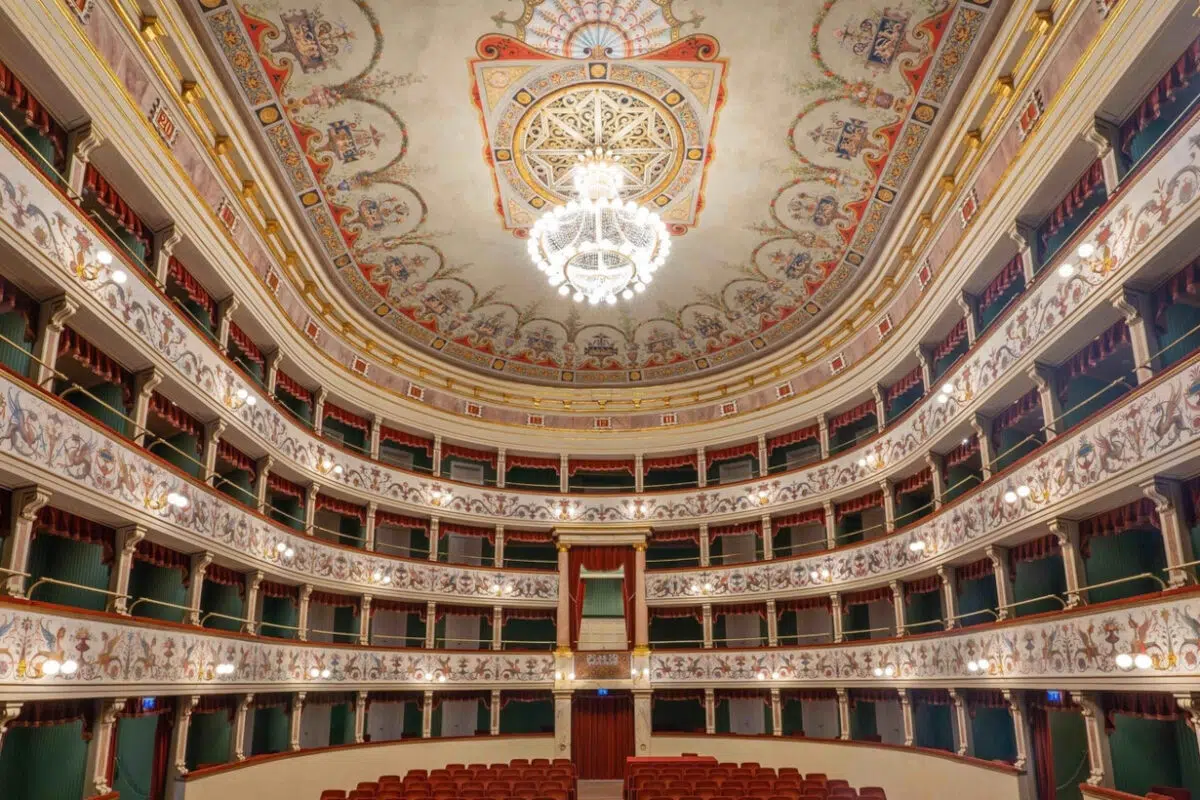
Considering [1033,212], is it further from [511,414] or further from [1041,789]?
[511,414]

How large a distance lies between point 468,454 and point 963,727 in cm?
1524

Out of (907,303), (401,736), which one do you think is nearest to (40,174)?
(907,303)

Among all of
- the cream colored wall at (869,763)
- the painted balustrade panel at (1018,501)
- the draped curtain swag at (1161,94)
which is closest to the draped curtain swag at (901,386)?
the painted balustrade panel at (1018,501)

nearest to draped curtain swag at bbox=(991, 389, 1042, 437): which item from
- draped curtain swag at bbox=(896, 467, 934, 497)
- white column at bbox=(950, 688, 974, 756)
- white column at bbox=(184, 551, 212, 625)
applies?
draped curtain swag at bbox=(896, 467, 934, 497)

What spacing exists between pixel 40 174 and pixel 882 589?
60.8 feet

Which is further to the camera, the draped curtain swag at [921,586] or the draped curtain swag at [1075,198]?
the draped curtain swag at [921,586]

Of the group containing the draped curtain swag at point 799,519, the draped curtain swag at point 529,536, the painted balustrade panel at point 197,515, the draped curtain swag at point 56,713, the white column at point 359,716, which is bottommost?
the white column at point 359,716

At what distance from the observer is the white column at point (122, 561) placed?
43.5 feet

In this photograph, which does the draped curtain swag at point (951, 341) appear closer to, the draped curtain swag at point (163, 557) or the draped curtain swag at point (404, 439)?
the draped curtain swag at point (404, 439)

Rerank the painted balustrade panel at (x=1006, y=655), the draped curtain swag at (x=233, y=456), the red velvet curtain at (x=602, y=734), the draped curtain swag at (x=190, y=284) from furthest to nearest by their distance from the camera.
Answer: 1. the red velvet curtain at (x=602, y=734)
2. the draped curtain swag at (x=233, y=456)
3. the draped curtain swag at (x=190, y=284)
4. the painted balustrade panel at (x=1006, y=655)

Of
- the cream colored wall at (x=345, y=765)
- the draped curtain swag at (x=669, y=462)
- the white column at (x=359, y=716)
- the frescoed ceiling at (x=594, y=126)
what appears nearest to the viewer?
the frescoed ceiling at (x=594, y=126)

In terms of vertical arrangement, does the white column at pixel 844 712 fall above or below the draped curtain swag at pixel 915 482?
below

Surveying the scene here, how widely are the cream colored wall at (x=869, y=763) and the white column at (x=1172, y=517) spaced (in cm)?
606

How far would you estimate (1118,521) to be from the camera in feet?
41.3
